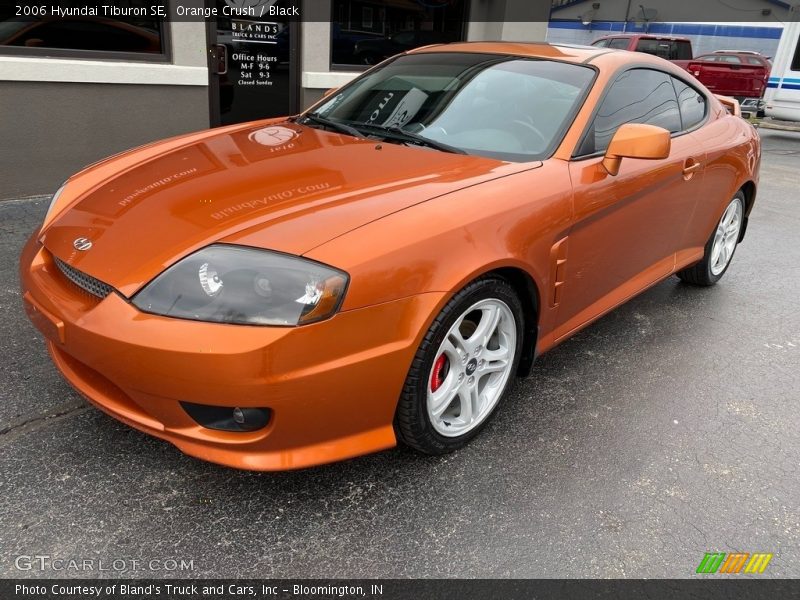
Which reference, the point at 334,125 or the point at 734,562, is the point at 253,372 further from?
the point at 334,125

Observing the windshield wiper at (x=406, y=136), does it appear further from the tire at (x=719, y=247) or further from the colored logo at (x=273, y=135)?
the tire at (x=719, y=247)

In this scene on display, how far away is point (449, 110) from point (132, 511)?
83.3 inches

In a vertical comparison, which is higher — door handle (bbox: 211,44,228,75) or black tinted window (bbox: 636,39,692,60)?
black tinted window (bbox: 636,39,692,60)

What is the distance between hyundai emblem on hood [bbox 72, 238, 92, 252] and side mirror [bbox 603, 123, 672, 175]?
2078mm

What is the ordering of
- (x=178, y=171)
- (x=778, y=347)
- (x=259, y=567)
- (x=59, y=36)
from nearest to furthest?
1. (x=259, y=567)
2. (x=178, y=171)
3. (x=778, y=347)
4. (x=59, y=36)

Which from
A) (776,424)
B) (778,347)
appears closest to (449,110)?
(776,424)

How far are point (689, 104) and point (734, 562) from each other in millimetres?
2719

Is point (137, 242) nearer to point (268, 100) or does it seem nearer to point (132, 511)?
point (132, 511)

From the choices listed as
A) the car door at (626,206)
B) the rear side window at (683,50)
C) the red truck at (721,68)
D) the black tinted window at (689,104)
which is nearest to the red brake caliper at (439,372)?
the car door at (626,206)

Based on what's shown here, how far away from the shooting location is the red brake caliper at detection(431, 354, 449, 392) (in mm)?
2250

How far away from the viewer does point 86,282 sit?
207 cm

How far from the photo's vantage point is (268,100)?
21.8 ft

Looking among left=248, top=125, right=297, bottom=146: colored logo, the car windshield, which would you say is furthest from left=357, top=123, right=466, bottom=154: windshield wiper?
left=248, top=125, right=297, bottom=146: colored logo

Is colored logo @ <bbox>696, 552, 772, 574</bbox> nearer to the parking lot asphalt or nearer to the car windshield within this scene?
the parking lot asphalt
